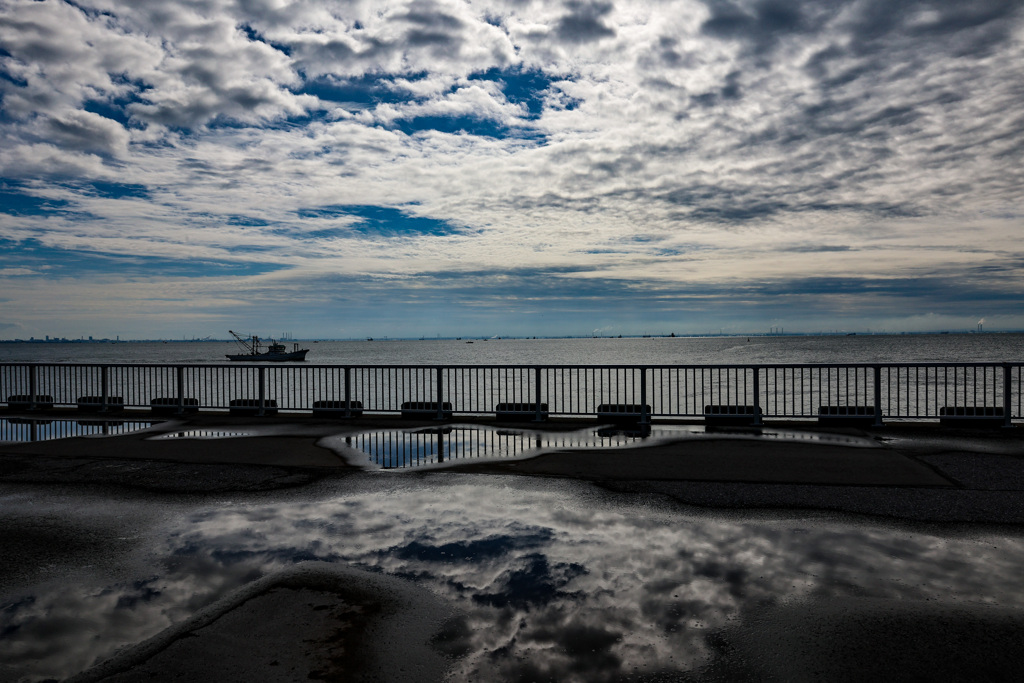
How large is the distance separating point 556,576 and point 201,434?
11011mm

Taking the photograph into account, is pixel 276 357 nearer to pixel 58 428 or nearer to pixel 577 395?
pixel 577 395

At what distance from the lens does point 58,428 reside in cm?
1545

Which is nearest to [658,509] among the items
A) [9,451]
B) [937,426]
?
[937,426]

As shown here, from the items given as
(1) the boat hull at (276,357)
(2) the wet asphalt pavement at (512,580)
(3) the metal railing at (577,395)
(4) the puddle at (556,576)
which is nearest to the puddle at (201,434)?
(3) the metal railing at (577,395)

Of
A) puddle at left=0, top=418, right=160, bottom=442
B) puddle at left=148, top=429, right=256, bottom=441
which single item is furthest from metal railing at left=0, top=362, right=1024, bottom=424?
puddle at left=148, top=429, right=256, bottom=441

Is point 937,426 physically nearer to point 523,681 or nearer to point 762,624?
point 762,624

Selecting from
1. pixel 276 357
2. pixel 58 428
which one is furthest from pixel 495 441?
pixel 276 357

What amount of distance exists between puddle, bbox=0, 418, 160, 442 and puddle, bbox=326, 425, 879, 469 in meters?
5.94

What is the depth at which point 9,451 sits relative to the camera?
11562 mm

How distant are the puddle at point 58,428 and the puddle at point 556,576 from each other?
791cm

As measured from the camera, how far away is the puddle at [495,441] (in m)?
10.8

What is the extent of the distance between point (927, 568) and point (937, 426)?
10.5 metres

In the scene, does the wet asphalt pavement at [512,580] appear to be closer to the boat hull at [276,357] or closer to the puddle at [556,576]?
the puddle at [556,576]

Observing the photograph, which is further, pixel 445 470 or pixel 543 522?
pixel 445 470
